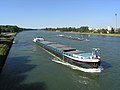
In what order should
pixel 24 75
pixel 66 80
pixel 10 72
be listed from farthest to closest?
1. pixel 10 72
2. pixel 24 75
3. pixel 66 80

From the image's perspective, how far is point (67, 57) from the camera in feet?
90.5

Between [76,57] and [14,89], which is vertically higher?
[76,57]

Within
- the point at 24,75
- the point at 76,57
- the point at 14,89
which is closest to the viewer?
the point at 14,89

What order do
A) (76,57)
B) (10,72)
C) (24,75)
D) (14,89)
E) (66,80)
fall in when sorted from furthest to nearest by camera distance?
(76,57) → (10,72) → (24,75) → (66,80) → (14,89)

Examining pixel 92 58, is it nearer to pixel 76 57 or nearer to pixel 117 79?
pixel 76 57

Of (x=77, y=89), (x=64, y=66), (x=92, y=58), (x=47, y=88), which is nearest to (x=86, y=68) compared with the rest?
(x=92, y=58)

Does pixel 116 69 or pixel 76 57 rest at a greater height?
pixel 76 57

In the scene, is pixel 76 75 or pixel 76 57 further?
pixel 76 57

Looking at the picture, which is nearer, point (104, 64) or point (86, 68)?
point (86, 68)

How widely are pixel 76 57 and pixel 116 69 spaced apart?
5.66m

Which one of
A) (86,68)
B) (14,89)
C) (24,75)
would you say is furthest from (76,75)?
(14,89)

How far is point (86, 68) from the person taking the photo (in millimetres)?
23641

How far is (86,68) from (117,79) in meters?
4.45

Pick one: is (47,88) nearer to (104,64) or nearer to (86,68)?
(86,68)
